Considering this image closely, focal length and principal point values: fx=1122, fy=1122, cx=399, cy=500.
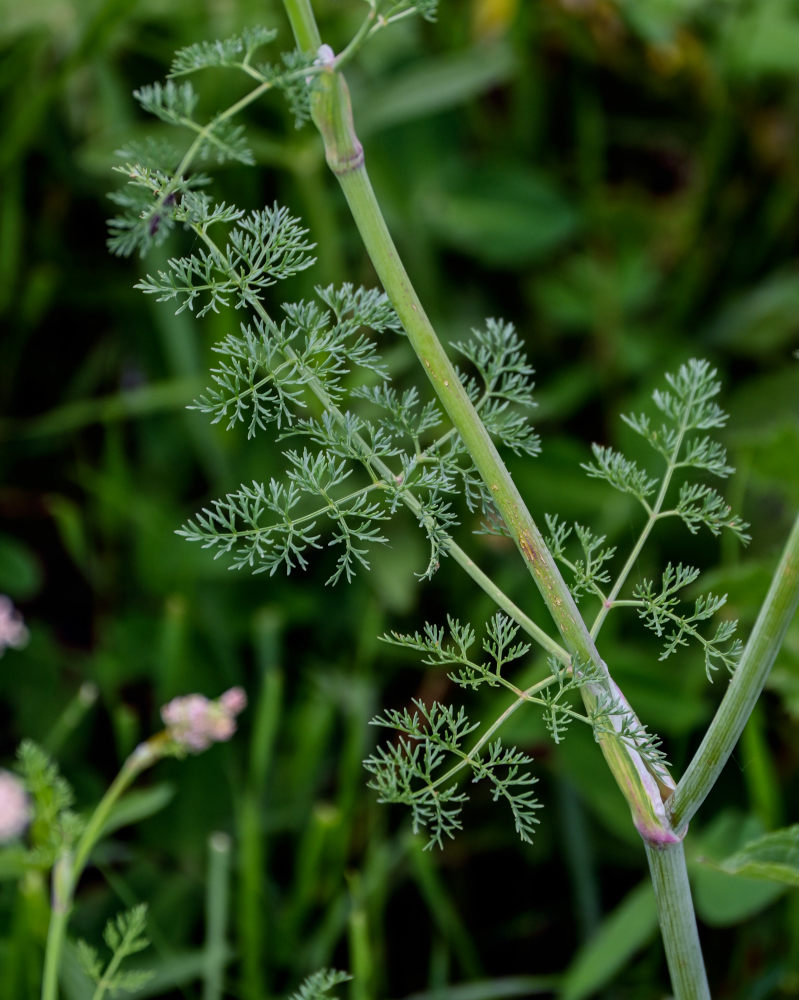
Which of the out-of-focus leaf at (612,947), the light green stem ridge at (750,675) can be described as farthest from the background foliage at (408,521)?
the light green stem ridge at (750,675)

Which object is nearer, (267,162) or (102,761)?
(102,761)

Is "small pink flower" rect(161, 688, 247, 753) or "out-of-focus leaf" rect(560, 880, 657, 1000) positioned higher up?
"small pink flower" rect(161, 688, 247, 753)

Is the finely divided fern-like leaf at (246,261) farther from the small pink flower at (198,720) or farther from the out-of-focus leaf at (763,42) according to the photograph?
the out-of-focus leaf at (763,42)

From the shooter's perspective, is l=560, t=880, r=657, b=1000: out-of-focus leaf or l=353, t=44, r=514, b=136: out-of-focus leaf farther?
l=353, t=44, r=514, b=136: out-of-focus leaf

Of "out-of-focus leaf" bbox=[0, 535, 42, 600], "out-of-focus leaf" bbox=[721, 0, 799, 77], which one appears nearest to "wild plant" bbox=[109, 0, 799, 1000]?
"out-of-focus leaf" bbox=[0, 535, 42, 600]

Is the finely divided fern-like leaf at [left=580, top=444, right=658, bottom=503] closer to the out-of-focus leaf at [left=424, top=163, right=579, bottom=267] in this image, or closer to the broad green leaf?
the broad green leaf

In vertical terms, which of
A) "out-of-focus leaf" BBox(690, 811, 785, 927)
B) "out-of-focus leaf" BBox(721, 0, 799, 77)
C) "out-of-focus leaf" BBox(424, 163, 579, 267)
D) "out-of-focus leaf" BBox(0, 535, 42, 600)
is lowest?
"out-of-focus leaf" BBox(690, 811, 785, 927)

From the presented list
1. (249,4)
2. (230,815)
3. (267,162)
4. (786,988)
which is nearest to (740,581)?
(786,988)

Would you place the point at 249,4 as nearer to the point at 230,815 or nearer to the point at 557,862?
the point at 230,815

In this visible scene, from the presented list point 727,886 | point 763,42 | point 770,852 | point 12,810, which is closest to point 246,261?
point 770,852
